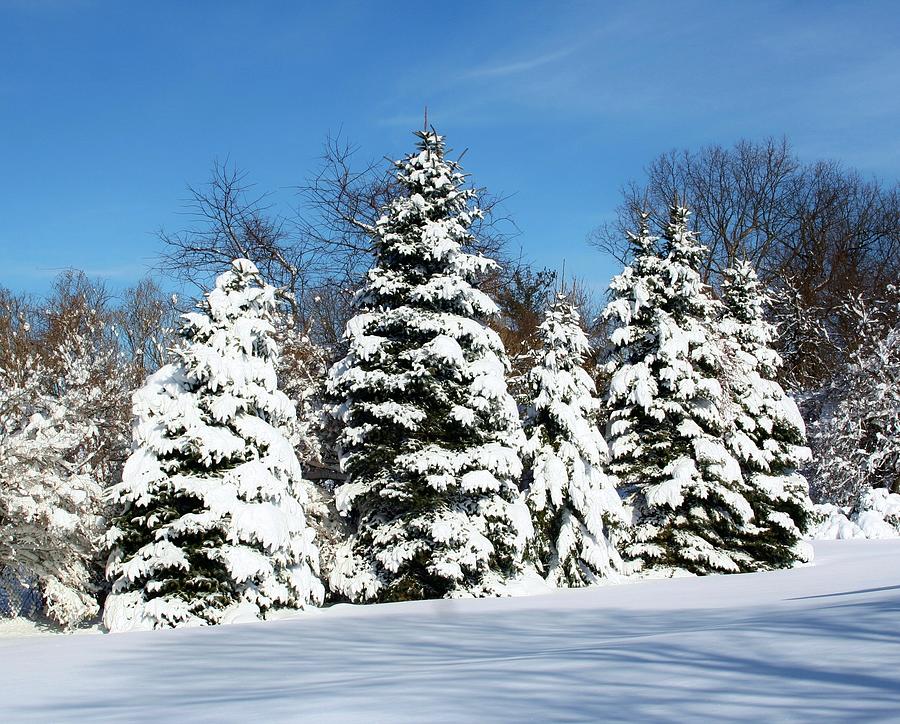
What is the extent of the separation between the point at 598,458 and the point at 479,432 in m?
3.08

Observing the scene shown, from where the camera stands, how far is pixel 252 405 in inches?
570

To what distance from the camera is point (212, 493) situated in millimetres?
13242

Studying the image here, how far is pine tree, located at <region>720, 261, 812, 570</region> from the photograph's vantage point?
65.2 ft

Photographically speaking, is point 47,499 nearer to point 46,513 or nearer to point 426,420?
point 46,513

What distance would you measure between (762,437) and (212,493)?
50.7 feet

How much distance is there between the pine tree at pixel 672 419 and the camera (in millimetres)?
18922

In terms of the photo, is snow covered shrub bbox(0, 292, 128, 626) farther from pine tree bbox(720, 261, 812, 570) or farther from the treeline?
pine tree bbox(720, 261, 812, 570)

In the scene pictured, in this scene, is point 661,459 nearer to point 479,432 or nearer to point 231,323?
point 479,432

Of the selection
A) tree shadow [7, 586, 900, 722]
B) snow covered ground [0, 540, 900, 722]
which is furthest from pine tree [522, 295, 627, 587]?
tree shadow [7, 586, 900, 722]

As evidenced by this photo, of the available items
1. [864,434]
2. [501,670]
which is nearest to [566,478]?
[501,670]

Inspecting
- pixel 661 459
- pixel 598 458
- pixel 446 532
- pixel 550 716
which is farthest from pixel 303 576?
pixel 550 716

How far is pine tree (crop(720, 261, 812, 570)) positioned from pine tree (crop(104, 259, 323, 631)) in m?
11.3

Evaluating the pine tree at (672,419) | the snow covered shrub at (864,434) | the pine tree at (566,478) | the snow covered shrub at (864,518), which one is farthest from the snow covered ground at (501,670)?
the snow covered shrub at (864,434)

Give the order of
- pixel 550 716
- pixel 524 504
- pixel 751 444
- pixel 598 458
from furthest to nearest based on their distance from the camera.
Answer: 1. pixel 751 444
2. pixel 598 458
3. pixel 524 504
4. pixel 550 716
